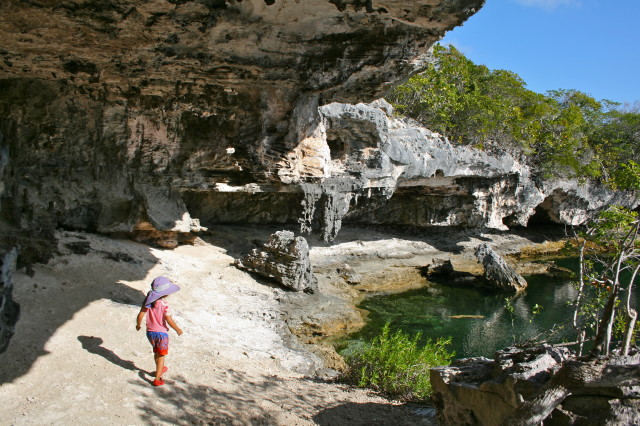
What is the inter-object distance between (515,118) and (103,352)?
74.5 ft

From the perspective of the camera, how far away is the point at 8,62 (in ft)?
22.9

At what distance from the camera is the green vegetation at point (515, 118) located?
2181cm

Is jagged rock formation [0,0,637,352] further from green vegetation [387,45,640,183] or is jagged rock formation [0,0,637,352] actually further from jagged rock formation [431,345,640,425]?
jagged rock formation [431,345,640,425]

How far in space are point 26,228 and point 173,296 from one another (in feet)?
12.3

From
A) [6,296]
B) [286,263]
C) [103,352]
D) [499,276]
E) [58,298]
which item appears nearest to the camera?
[6,296]

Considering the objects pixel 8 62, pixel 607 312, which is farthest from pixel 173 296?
pixel 607 312

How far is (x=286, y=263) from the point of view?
47.2ft

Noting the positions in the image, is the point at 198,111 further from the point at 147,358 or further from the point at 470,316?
the point at 470,316

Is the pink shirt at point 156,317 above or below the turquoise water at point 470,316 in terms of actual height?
above

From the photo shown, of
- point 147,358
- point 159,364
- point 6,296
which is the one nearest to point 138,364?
point 147,358

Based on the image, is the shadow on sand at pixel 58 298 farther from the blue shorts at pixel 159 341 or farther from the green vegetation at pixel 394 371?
the green vegetation at pixel 394 371

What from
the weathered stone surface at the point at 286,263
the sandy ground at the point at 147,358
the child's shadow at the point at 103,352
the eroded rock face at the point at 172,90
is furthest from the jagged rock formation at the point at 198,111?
the child's shadow at the point at 103,352

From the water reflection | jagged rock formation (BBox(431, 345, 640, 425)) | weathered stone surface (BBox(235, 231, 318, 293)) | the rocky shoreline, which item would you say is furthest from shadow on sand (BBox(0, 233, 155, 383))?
the water reflection

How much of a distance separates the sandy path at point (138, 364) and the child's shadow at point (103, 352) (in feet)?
0.05
